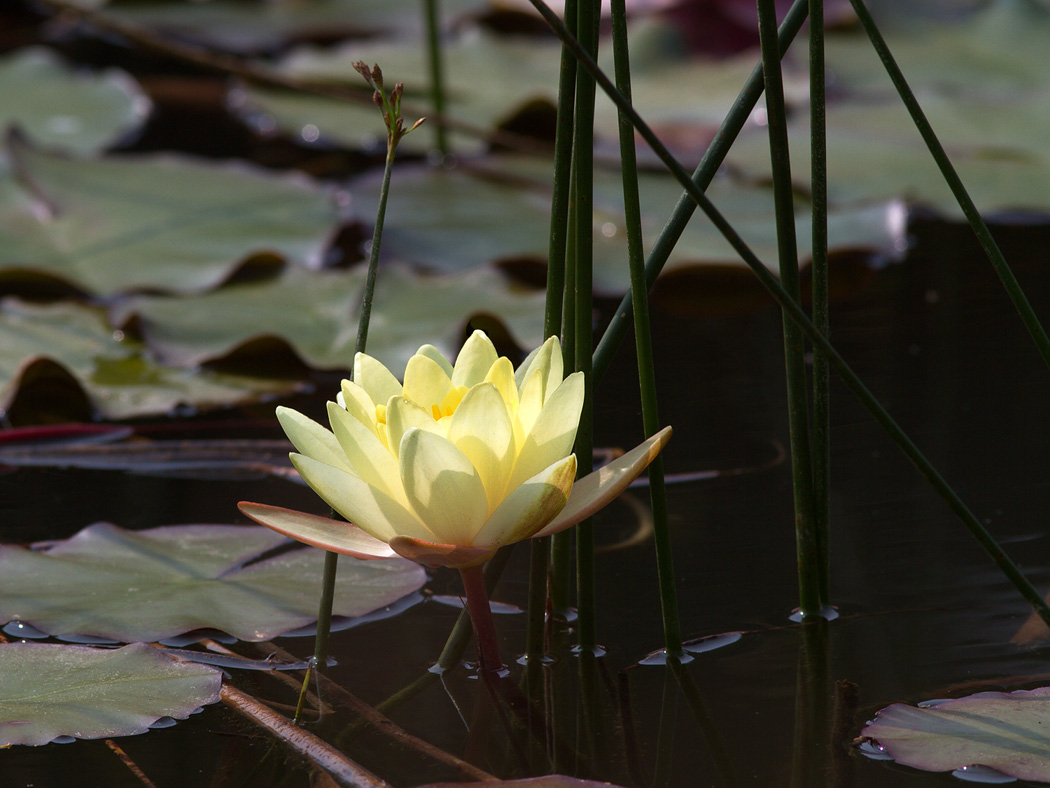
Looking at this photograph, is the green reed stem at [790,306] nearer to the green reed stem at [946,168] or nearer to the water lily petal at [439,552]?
the green reed stem at [946,168]

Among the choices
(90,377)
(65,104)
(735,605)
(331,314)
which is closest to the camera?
(735,605)

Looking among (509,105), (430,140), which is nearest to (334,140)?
(430,140)

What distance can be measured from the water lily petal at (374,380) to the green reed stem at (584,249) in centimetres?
13

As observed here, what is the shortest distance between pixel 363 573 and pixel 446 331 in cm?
62

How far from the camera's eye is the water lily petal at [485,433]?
24.5 inches

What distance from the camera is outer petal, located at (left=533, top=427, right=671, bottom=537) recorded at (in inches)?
25.5

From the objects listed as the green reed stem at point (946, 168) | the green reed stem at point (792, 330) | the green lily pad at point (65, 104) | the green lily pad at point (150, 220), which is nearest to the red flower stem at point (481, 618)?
the green reed stem at point (792, 330)

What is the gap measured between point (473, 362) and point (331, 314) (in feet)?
2.98

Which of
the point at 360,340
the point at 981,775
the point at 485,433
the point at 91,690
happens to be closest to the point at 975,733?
the point at 981,775

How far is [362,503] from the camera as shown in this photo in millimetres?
651

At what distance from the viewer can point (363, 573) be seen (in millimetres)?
916

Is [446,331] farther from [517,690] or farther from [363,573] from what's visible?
[517,690]

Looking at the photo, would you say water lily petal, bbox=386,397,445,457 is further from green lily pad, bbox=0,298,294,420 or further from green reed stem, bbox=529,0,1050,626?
green lily pad, bbox=0,298,294,420

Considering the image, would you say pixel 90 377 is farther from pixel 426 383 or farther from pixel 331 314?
Answer: pixel 426 383
